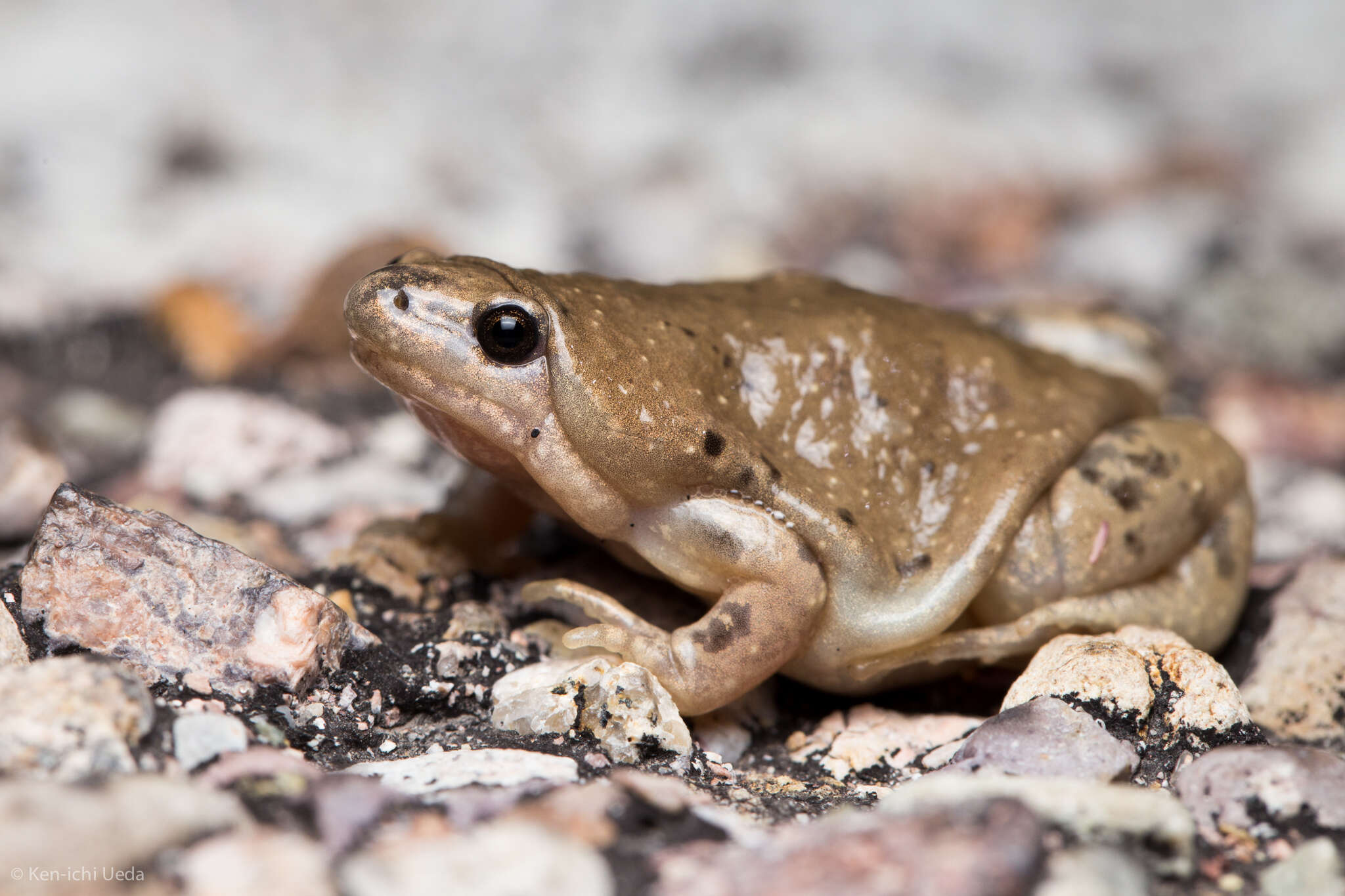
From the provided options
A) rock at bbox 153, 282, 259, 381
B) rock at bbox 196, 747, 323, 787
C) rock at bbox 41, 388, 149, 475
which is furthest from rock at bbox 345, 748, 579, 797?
rock at bbox 153, 282, 259, 381

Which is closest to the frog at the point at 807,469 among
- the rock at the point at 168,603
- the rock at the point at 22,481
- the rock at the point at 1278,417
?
the rock at the point at 168,603

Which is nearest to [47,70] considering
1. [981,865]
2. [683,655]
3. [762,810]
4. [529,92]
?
[529,92]

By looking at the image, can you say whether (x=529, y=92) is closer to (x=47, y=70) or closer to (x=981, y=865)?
(x=47, y=70)

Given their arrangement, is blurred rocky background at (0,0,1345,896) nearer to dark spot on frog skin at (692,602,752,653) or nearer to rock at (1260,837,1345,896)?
rock at (1260,837,1345,896)

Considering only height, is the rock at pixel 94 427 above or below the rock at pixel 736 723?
below

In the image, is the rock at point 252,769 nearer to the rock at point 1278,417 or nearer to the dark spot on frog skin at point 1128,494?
the dark spot on frog skin at point 1128,494
